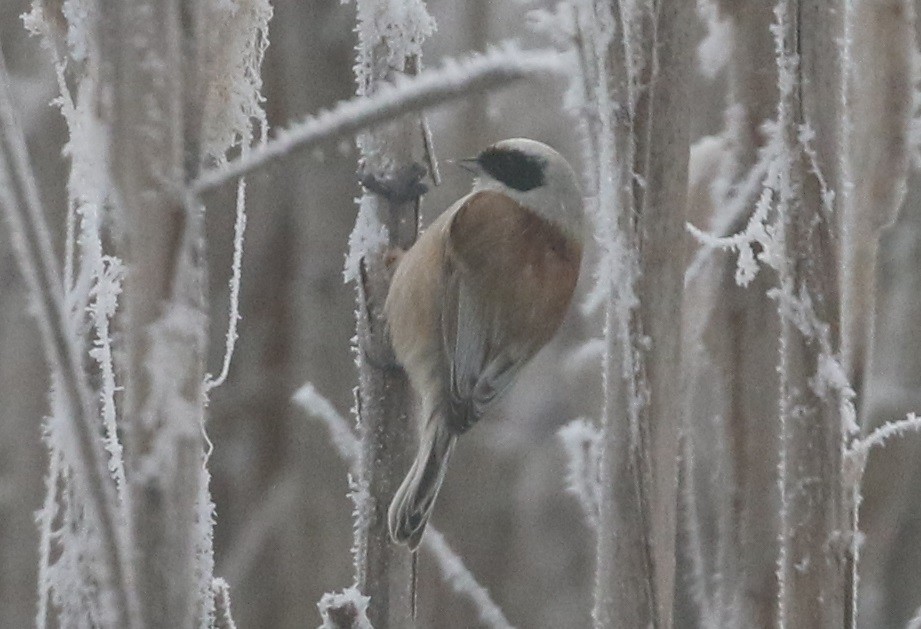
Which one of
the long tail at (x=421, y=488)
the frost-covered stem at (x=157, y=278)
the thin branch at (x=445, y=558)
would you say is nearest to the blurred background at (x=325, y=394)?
the long tail at (x=421, y=488)

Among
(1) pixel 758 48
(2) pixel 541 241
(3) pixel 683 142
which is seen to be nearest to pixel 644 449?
(3) pixel 683 142

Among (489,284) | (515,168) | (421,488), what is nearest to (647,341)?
(421,488)

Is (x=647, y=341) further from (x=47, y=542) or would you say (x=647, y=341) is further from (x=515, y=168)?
(x=515, y=168)

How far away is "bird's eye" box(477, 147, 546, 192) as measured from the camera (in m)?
1.88

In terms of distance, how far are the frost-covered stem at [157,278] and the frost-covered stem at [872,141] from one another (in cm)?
56

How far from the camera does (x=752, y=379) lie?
3.34 feet

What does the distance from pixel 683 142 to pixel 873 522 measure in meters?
2.80

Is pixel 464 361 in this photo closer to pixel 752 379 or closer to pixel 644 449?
pixel 752 379

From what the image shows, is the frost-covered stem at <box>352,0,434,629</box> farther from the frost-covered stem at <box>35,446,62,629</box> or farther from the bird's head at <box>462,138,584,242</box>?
the bird's head at <box>462,138,584,242</box>

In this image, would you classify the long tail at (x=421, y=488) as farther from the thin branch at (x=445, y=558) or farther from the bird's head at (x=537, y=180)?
the bird's head at (x=537, y=180)

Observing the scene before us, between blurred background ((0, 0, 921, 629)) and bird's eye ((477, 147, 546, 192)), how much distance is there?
156 centimetres

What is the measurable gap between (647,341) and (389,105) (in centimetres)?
27

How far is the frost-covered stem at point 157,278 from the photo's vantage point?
22.2 inches

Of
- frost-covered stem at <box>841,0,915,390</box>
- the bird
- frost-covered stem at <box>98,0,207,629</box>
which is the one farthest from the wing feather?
frost-covered stem at <box>98,0,207,629</box>
